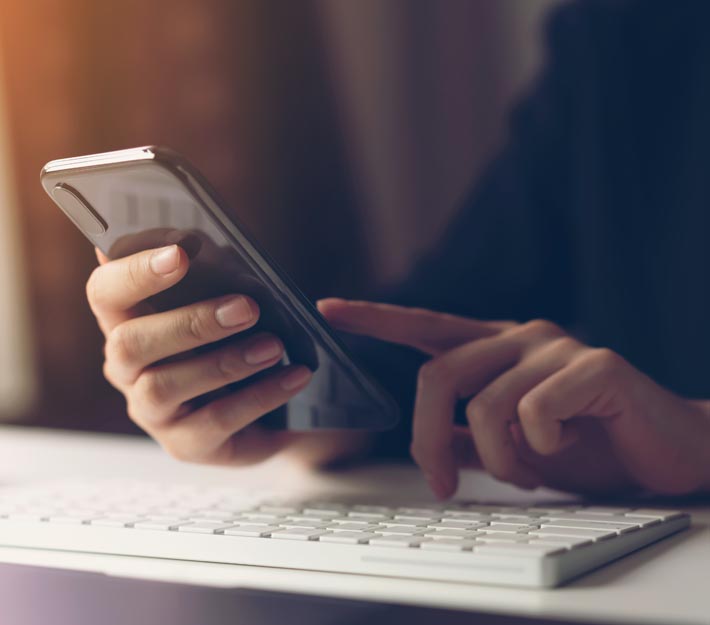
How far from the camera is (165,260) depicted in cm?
45

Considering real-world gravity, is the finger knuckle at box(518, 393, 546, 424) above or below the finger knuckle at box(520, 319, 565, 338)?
below

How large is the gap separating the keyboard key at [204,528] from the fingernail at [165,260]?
0.14m

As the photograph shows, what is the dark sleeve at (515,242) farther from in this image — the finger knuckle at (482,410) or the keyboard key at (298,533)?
the keyboard key at (298,533)

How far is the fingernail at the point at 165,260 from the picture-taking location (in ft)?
1.46

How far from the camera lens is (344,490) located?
0.61 meters

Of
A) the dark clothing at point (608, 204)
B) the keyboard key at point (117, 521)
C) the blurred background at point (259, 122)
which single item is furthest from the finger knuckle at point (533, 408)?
the blurred background at point (259, 122)

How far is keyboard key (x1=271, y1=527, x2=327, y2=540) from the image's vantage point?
356 mm

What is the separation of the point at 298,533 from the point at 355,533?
27 millimetres

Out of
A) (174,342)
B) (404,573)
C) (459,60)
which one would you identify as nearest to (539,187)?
(459,60)

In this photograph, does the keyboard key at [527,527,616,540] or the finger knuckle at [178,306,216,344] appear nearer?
the keyboard key at [527,527,616,540]

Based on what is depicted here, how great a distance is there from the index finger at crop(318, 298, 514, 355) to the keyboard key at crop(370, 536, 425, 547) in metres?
0.28

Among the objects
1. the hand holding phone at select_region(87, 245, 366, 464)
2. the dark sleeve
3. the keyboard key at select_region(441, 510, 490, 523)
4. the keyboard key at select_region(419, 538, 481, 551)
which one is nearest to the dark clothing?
the dark sleeve

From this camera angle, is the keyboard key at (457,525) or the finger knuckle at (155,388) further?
the finger knuckle at (155,388)

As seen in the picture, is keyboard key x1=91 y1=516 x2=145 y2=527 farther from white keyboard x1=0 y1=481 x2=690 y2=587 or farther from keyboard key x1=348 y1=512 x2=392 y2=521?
keyboard key x1=348 y1=512 x2=392 y2=521
